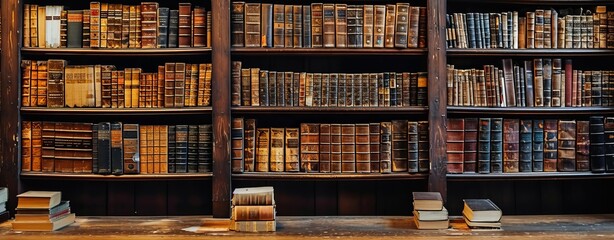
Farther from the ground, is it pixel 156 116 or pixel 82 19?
pixel 82 19

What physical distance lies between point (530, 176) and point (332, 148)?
1002 millimetres

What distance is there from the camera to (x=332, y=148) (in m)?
2.77

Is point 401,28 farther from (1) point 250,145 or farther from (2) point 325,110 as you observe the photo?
(1) point 250,145

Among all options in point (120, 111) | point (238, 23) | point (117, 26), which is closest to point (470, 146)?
point (238, 23)

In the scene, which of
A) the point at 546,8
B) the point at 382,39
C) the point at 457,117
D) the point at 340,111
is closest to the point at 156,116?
the point at 340,111

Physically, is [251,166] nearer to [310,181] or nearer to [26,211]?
[310,181]

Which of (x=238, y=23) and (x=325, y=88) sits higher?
(x=238, y=23)

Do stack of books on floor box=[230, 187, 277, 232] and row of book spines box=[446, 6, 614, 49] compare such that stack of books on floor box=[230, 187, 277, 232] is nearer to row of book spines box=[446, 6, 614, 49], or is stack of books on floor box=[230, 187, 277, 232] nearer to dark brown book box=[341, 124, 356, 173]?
dark brown book box=[341, 124, 356, 173]

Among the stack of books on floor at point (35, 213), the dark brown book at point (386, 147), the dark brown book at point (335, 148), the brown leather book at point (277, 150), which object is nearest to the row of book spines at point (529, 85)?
the dark brown book at point (386, 147)

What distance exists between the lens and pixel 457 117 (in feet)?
9.71

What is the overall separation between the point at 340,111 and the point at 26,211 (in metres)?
1.54

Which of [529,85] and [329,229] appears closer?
[329,229]

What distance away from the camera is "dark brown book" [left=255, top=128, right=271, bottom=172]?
2770 millimetres

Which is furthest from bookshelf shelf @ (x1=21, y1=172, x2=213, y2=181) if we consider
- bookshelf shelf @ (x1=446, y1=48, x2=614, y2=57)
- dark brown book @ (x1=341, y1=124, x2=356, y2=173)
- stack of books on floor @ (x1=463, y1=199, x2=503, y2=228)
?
bookshelf shelf @ (x1=446, y1=48, x2=614, y2=57)
